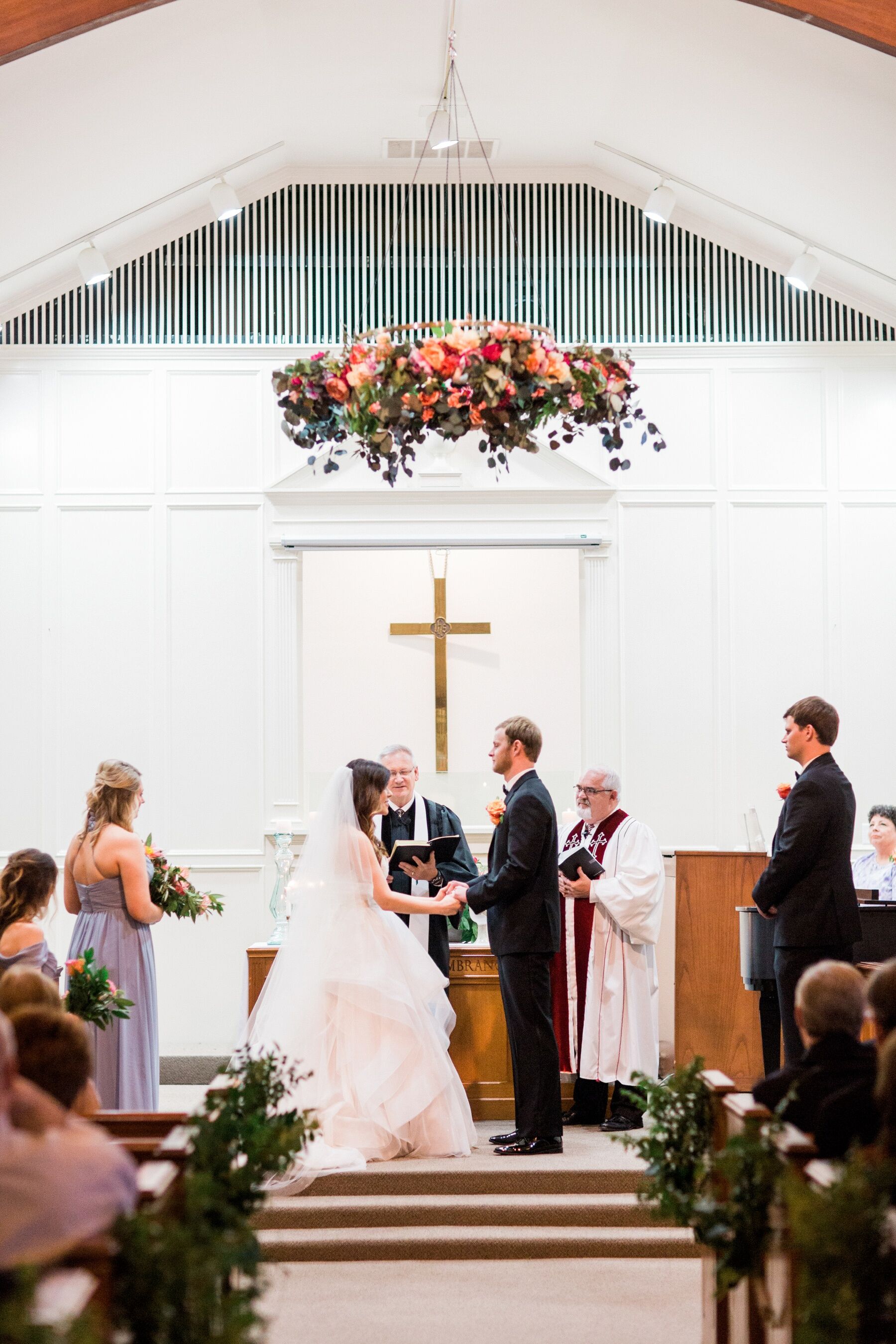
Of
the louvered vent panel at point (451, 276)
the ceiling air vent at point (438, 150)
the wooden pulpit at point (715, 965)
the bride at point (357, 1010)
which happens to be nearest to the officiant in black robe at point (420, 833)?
the bride at point (357, 1010)

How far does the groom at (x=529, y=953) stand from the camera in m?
5.73

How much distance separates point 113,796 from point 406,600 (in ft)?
12.8

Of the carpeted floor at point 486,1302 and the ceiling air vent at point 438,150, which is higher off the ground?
the ceiling air vent at point 438,150

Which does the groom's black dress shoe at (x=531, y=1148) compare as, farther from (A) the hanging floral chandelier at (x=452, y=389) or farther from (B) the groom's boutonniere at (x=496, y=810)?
(A) the hanging floral chandelier at (x=452, y=389)

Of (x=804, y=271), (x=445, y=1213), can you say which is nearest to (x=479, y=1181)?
(x=445, y=1213)

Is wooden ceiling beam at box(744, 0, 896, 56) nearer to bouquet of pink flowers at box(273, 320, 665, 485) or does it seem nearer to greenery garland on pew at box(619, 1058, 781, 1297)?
bouquet of pink flowers at box(273, 320, 665, 485)

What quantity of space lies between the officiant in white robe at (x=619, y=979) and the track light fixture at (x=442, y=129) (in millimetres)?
4354

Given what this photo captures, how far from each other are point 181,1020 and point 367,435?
5.02 meters

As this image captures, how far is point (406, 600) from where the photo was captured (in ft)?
30.1

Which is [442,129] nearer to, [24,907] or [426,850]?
[426,850]

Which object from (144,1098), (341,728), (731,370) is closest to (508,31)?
(731,370)

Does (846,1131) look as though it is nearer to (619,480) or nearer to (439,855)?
(439,855)

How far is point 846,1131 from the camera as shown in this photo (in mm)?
2984

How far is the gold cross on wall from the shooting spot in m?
9.03
